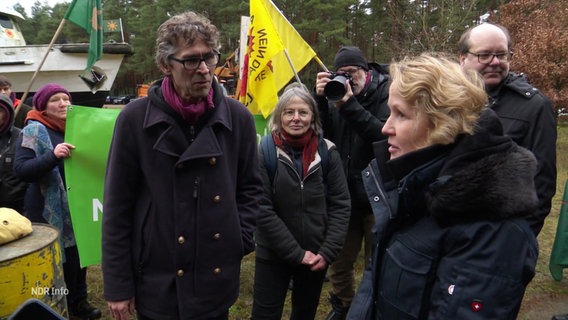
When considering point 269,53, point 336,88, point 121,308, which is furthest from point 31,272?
point 269,53

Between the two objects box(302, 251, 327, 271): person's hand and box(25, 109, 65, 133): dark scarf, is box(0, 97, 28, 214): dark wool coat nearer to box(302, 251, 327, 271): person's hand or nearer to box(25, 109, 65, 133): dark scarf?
box(25, 109, 65, 133): dark scarf

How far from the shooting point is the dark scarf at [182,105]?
5.77ft

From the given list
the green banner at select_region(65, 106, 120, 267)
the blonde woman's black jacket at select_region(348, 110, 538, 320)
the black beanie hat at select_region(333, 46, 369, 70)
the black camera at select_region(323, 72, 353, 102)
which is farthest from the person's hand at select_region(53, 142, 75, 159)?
the blonde woman's black jacket at select_region(348, 110, 538, 320)

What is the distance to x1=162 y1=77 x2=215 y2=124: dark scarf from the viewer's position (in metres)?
1.76

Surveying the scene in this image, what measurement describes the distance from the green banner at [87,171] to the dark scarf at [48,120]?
34cm

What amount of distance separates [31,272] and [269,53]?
2.36 metres

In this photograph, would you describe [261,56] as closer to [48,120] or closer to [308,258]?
[48,120]

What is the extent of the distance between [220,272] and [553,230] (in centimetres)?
523

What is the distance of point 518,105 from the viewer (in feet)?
7.18

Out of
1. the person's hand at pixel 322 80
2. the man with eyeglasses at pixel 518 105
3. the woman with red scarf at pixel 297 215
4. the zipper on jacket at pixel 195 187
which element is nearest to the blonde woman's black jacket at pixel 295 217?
the woman with red scarf at pixel 297 215

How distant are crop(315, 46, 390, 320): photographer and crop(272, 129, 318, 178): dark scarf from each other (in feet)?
1.50

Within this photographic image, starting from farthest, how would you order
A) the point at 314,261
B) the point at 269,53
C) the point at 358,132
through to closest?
the point at 269,53 < the point at 358,132 < the point at 314,261

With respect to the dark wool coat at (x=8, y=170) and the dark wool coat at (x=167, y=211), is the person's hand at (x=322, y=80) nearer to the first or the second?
the dark wool coat at (x=167, y=211)

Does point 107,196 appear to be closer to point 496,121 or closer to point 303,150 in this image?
point 303,150
